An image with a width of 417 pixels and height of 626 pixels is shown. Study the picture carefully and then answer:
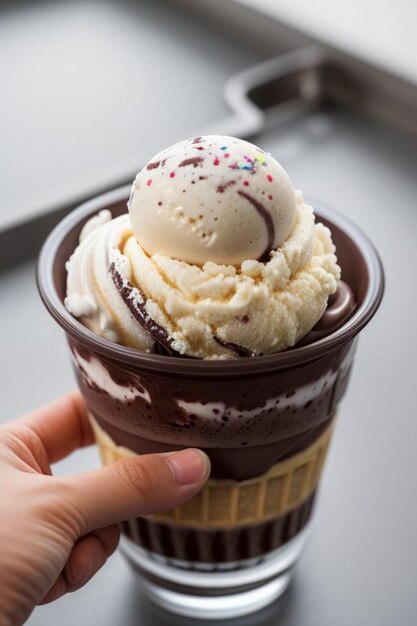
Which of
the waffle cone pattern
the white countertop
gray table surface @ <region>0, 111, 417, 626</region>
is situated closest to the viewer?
the waffle cone pattern

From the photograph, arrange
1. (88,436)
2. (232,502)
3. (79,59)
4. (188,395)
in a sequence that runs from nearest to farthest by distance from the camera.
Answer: (188,395) < (232,502) < (88,436) < (79,59)

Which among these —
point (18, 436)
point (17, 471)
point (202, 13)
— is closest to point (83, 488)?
point (17, 471)

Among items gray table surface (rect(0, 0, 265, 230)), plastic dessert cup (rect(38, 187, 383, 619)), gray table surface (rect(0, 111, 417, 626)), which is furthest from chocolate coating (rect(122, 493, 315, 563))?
gray table surface (rect(0, 0, 265, 230))

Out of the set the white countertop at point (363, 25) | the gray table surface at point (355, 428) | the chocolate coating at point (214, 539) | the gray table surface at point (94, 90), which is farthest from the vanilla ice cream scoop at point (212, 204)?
the white countertop at point (363, 25)

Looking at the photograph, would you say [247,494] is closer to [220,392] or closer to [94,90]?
[220,392]

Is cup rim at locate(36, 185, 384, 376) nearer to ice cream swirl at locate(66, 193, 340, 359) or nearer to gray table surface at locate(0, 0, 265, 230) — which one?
ice cream swirl at locate(66, 193, 340, 359)

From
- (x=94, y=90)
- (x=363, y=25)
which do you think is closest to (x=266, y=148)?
(x=94, y=90)

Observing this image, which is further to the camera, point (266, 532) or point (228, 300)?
point (266, 532)

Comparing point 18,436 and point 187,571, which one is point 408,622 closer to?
point 187,571
